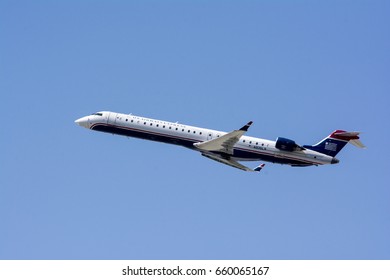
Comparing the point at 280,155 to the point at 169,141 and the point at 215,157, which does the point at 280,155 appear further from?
the point at 169,141

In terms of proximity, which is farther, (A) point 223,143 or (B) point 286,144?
(B) point 286,144

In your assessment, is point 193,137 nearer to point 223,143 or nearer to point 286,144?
point 223,143

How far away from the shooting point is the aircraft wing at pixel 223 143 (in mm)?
52634

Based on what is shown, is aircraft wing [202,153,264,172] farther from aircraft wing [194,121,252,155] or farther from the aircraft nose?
the aircraft nose

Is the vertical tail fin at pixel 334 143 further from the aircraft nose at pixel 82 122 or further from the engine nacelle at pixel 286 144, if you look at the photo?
the aircraft nose at pixel 82 122

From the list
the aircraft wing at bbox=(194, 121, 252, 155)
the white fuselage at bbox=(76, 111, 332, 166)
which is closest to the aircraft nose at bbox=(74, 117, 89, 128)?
the white fuselage at bbox=(76, 111, 332, 166)

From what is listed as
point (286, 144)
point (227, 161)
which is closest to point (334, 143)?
point (286, 144)

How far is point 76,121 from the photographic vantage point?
2313 inches

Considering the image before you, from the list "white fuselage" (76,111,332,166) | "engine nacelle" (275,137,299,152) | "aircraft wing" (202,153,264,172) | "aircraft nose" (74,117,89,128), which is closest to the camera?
"engine nacelle" (275,137,299,152)

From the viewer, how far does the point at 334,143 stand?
55094 millimetres

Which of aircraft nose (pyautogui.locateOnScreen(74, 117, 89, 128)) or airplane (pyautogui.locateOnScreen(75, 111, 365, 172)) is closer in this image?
airplane (pyautogui.locateOnScreen(75, 111, 365, 172))

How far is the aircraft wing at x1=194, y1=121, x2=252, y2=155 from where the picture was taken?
52634mm

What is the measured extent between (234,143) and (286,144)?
12.6 feet

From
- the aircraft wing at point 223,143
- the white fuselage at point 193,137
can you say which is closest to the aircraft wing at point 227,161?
the white fuselage at point 193,137
